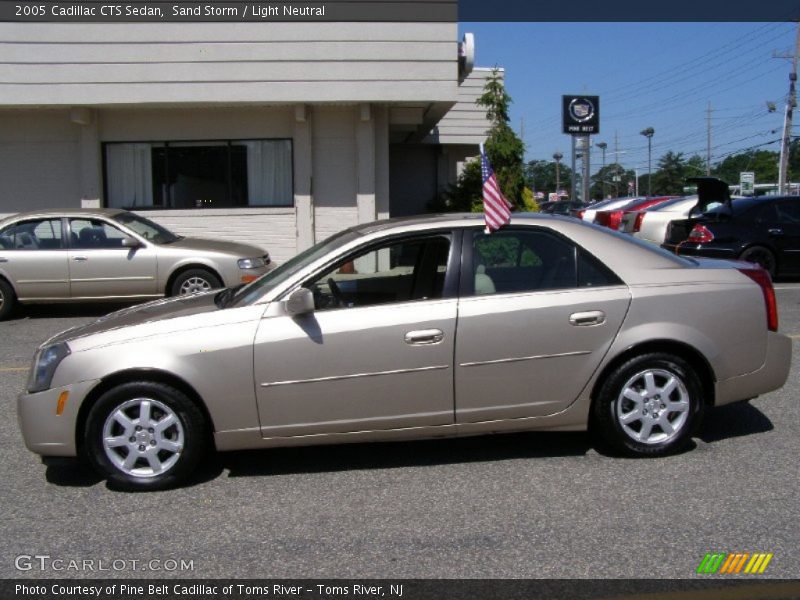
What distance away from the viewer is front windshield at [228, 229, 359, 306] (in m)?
5.30

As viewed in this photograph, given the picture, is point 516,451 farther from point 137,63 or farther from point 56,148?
point 56,148

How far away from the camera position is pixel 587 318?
5.21 meters

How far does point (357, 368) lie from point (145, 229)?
807 cm

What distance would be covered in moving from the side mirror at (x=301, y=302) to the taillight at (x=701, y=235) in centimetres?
1036

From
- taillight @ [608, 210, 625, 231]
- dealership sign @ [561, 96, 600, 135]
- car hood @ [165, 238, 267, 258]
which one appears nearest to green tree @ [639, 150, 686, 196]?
dealership sign @ [561, 96, 600, 135]

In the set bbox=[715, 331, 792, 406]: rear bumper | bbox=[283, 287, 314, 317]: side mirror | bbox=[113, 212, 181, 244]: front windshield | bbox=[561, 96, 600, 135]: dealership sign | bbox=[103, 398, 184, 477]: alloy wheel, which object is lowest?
bbox=[103, 398, 184, 477]: alloy wheel

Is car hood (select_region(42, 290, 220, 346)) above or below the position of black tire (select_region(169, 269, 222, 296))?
above

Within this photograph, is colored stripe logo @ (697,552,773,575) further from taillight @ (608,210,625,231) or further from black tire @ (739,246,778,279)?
taillight @ (608,210,625,231)

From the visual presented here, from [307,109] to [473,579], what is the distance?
43.0ft

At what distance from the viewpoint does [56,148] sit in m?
16.1

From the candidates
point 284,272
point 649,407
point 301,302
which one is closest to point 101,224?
point 284,272

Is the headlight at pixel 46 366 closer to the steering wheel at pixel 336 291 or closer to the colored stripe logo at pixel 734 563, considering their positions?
the steering wheel at pixel 336 291

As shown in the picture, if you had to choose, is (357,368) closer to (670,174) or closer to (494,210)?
(494,210)

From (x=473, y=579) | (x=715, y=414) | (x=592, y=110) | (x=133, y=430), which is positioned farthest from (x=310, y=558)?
(x=592, y=110)
